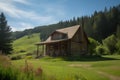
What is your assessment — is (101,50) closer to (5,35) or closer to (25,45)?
(5,35)

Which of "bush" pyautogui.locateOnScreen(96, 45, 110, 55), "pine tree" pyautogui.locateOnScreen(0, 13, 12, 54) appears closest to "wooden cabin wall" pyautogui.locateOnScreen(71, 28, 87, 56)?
"bush" pyautogui.locateOnScreen(96, 45, 110, 55)

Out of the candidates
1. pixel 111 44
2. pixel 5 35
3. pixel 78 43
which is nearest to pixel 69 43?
pixel 78 43

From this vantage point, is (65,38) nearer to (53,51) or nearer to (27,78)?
(53,51)

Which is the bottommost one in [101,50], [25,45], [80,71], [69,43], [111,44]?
[80,71]

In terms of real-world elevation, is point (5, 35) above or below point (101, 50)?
above

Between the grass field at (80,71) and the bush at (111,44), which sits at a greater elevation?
the bush at (111,44)

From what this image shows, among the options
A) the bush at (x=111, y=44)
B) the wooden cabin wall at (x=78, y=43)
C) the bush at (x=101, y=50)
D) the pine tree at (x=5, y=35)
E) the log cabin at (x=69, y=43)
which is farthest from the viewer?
the bush at (x=111, y=44)

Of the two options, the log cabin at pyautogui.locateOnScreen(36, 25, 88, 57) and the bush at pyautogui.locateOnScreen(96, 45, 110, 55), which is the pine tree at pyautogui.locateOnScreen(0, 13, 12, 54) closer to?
the log cabin at pyautogui.locateOnScreen(36, 25, 88, 57)

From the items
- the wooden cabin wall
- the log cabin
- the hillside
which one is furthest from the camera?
the hillside

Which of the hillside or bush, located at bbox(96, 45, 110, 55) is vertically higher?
the hillside

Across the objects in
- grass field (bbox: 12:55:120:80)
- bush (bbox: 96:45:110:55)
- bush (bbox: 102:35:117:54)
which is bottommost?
grass field (bbox: 12:55:120:80)

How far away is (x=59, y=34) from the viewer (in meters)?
52.1

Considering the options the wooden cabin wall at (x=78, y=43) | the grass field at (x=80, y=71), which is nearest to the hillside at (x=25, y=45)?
the wooden cabin wall at (x=78, y=43)

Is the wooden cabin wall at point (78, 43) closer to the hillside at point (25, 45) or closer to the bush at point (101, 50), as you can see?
the bush at point (101, 50)
